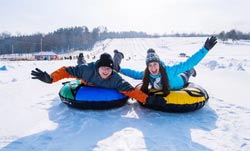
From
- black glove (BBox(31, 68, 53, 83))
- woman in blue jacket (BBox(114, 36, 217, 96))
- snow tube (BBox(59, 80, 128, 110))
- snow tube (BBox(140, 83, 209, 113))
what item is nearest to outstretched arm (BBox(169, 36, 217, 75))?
woman in blue jacket (BBox(114, 36, 217, 96))

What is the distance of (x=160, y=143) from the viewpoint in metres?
3.60

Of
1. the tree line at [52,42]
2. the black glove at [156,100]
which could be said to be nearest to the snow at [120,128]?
the black glove at [156,100]

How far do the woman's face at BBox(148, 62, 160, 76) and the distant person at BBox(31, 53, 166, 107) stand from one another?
1.68 ft

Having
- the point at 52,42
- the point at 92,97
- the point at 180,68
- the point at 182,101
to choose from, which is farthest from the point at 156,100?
the point at 52,42

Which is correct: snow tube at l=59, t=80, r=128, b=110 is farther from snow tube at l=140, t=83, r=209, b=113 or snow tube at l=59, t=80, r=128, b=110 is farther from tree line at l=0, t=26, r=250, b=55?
tree line at l=0, t=26, r=250, b=55

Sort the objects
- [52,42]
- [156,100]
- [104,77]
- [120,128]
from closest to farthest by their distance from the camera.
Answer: [120,128] → [156,100] → [104,77] → [52,42]

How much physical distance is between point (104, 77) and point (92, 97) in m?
0.45

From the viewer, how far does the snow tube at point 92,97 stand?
199 inches

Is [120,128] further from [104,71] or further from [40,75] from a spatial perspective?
[40,75]

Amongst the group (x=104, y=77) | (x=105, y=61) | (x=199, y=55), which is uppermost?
(x=199, y=55)

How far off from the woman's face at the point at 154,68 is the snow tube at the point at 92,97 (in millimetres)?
783

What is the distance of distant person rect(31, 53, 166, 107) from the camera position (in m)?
4.87

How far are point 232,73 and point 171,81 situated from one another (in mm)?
7713

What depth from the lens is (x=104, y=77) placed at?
5.08 metres
